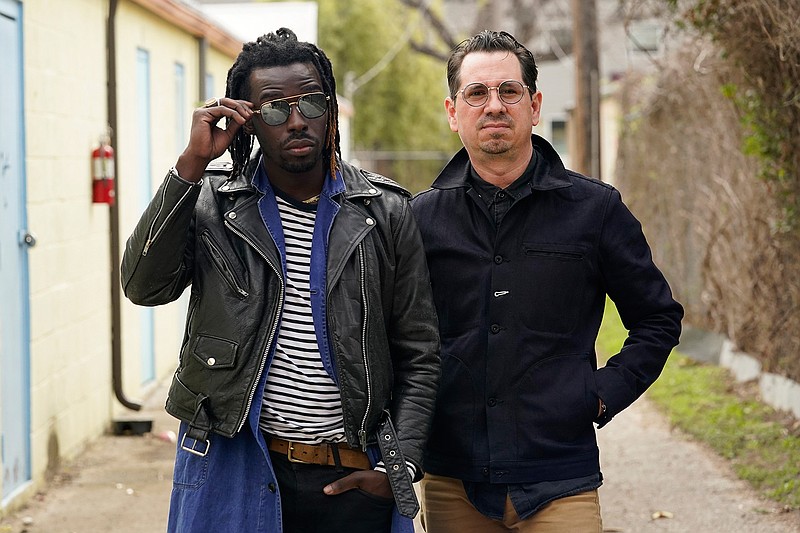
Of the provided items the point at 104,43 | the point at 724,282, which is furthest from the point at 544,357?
the point at 724,282

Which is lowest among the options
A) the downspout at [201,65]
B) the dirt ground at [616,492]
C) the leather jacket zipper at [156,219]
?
the dirt ground at [616,492]

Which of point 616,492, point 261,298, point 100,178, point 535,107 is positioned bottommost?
point 616,492

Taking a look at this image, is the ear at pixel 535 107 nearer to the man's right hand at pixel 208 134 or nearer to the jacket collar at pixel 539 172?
the jacket collar at pixel 539 172

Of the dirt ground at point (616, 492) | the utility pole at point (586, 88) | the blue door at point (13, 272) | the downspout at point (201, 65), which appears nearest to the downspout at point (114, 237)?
the dirt ground at point (616, 492)

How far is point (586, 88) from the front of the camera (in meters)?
18.0

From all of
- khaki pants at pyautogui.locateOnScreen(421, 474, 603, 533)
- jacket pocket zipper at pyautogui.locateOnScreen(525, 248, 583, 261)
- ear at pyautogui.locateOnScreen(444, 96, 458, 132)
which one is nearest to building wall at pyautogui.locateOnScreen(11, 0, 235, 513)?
khaki pants at pyautogui.locateOnScreen(421, 474, 603, 533)

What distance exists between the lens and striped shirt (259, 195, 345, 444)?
3232mm

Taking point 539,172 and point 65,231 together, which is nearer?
point 539,172

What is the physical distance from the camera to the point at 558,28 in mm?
42812

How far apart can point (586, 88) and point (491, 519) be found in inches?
584

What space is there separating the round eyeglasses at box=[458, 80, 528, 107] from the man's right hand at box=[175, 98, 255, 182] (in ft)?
2.37

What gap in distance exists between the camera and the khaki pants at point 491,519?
359 centimetres

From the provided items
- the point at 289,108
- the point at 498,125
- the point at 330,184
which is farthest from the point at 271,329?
the point at 498,125

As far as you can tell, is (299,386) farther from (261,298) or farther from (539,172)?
(539,172)
